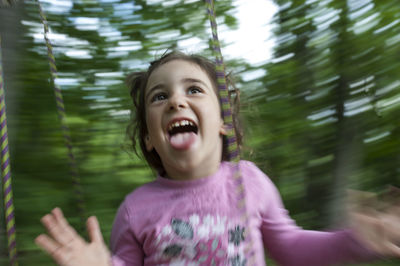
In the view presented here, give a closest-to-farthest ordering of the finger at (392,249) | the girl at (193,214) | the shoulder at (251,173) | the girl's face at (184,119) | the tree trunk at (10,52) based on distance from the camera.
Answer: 1. the finger at (392,249)
2. the girl at (193,214)
3. the girl's face at (184,119)
4. the shoulder at (251,173)
5. the tree trunk at (10,52)

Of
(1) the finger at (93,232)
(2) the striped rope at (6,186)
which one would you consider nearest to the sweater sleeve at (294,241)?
(1) the finger at (93,232)

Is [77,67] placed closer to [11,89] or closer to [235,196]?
[11,89]

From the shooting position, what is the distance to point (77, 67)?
228 cm

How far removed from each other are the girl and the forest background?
56 cm

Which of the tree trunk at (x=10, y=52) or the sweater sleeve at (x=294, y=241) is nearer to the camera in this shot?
the sweater sleeve at (x=294, y=241)

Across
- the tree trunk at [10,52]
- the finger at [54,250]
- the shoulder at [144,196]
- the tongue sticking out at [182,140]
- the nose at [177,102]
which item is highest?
the tree trunk at [10,52]

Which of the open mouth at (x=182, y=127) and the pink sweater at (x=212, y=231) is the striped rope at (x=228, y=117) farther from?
the open mouth at (x=182, y=127)

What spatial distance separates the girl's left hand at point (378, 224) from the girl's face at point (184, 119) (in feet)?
1.36

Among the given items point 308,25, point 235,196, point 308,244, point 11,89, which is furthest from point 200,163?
point 308,25

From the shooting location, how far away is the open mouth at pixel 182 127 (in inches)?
42.4

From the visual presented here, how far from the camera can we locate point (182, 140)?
1.05 meters

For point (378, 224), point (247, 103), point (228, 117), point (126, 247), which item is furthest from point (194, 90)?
point (247, 103)

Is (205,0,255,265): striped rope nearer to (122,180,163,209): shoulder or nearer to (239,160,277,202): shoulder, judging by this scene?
(239,160,277,202): shoulder

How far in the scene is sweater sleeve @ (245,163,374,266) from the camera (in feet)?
3.33
